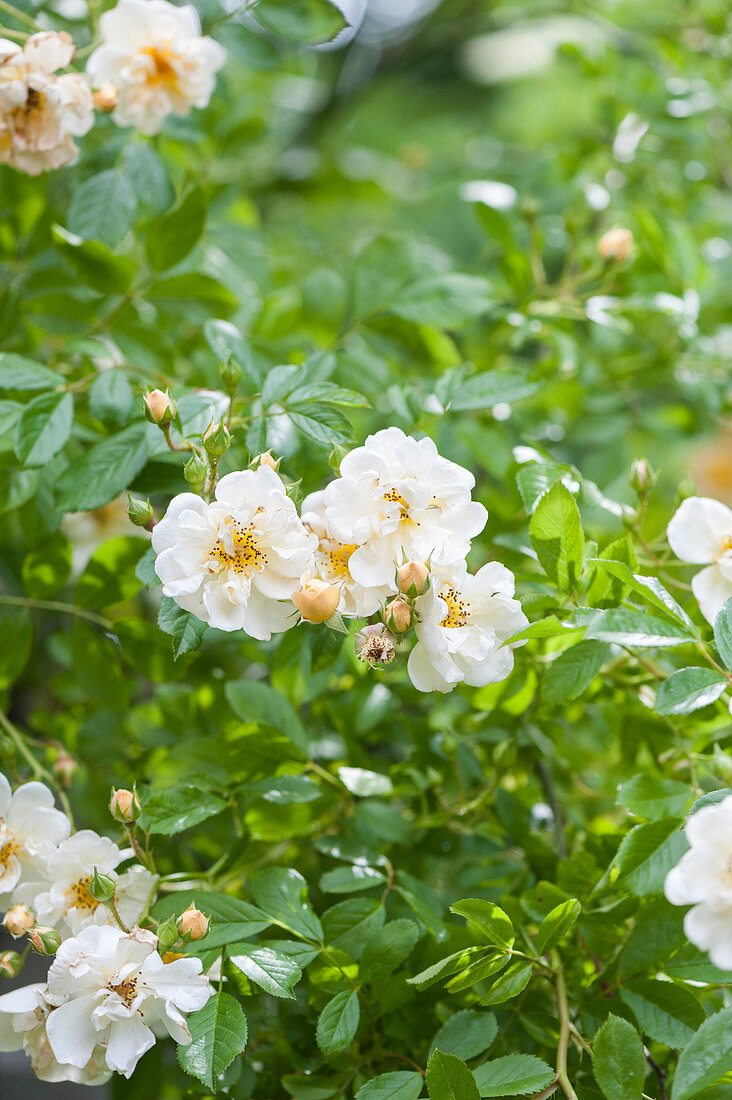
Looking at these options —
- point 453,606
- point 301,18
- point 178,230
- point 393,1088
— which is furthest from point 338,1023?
point 301,18

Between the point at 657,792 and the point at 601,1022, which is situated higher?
the point at 657,792

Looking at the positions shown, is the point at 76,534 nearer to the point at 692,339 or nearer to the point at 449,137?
the point at 692,339

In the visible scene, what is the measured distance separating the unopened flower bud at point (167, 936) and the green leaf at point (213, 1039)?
51 mm

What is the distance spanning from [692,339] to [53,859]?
75cm

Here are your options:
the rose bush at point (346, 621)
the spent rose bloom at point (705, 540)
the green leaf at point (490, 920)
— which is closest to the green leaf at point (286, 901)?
the rose bush at point (346, 621)

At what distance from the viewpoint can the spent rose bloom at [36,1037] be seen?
1.71 feet

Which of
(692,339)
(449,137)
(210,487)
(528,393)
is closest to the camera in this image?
(210,487)

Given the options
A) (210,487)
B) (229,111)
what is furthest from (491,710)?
(229,111)

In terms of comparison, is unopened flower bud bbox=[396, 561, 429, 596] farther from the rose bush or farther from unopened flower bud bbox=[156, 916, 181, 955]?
unopened flower bud bbox=[156, 916, 181, 955]

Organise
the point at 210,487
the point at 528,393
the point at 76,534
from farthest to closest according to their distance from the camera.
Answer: the point at 76,534 → the point at 528,393 → the point at 210,487

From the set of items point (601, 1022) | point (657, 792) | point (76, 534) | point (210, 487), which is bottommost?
point (76, 534)

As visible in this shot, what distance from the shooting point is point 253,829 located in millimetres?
641

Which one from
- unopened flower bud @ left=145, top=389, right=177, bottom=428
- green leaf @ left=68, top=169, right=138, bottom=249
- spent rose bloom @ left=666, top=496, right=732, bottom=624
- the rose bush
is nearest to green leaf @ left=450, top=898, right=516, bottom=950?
the rose bush

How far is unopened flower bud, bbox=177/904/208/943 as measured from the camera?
1.67ft
